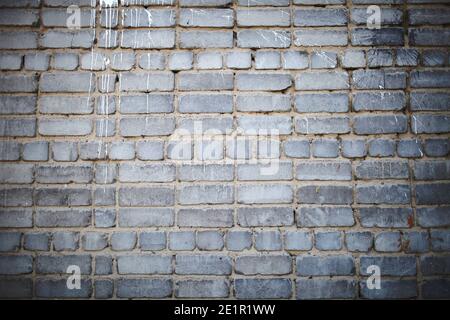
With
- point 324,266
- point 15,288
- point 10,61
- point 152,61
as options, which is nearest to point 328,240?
A: point 324,266

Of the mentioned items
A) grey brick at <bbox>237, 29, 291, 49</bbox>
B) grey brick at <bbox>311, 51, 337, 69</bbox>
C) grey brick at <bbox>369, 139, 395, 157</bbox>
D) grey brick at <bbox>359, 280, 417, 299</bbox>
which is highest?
grey brick at <bbox>237, 29, 291, 49</bbox>

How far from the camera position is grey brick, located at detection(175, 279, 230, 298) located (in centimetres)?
147

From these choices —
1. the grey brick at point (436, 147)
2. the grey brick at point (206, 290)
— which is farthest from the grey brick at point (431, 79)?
the grey brick at point (206, 290)

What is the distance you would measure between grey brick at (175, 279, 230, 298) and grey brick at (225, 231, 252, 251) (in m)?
0.14

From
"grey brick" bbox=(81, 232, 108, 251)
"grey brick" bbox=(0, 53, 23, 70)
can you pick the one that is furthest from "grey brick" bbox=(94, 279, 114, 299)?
"grey brick" bbox=(0, 53, 23, 70)

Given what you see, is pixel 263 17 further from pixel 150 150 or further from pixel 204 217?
pixel 204 217

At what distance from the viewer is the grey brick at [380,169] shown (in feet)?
4.91

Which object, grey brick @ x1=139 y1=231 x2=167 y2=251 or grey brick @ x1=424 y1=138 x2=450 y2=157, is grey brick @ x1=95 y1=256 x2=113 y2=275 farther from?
grey brick @ x1=424 y1=138 x2=450 y2=157

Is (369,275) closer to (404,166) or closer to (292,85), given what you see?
(404,166)

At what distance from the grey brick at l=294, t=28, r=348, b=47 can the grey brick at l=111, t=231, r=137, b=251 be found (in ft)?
3.36

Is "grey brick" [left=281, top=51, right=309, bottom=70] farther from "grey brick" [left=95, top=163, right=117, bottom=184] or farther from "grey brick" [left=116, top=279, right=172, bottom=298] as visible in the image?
"grey brick" [left=116, top=279, right=172, bottom=298]

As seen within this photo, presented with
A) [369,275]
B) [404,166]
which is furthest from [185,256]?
[404,166]

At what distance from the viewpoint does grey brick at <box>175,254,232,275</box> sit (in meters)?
1.47

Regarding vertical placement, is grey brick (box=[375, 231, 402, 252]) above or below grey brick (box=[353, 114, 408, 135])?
below
